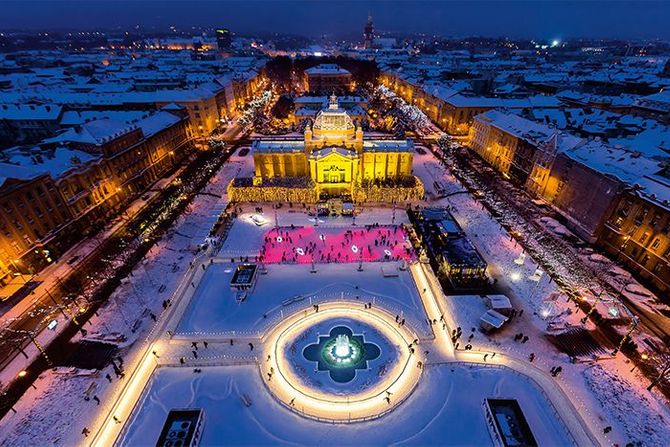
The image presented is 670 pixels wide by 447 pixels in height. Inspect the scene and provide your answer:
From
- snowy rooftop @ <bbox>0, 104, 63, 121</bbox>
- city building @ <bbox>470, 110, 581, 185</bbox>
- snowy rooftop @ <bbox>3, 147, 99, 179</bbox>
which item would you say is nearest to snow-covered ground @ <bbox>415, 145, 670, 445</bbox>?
city building @ <bbox>470, 110, 581, 185</bbox>

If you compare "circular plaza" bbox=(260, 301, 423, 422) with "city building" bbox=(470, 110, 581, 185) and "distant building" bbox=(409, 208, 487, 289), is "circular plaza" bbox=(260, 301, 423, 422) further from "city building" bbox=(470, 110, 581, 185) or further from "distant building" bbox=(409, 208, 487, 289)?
"city building" bbox=(470, 110, 581, 185)

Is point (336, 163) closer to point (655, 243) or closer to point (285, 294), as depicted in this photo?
point (285, 294)

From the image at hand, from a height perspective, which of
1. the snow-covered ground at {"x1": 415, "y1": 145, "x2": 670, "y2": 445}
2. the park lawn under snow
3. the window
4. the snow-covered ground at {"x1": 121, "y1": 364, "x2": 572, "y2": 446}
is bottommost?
the snow-covered ground at {"x1": 415, "y1": 145, "x2": 670, "y2": 445}

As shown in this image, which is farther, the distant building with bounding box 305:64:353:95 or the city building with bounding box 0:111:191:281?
the distant building with bounding box 305:64:353:95

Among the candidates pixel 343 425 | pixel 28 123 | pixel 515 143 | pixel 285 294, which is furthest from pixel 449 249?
pixel 28 123

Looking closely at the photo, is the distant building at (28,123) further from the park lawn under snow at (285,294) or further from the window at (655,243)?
the window at (655,243)

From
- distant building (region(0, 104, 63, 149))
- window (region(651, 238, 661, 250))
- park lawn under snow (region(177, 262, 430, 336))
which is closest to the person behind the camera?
park lawn under snow (region(177, 262, 430, 336))

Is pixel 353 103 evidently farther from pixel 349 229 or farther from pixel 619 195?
pixel 619 195

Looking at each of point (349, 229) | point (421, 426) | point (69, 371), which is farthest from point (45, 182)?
point (421, 426)
